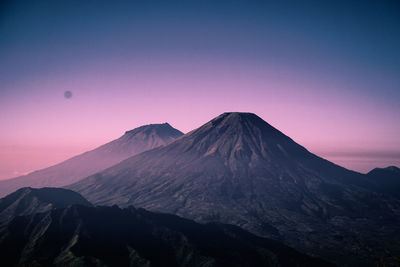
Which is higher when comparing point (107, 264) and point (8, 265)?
point (107, 264)

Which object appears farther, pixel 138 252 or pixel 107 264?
pixel 138 252

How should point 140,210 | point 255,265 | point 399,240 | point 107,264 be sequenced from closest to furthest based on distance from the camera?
1. point 107,264
2. point 255,265
3. point 140,210
4. point 399,240

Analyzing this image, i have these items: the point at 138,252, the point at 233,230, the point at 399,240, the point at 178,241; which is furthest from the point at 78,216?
the point at 399,240

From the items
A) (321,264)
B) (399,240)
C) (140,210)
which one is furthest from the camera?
(399,240)

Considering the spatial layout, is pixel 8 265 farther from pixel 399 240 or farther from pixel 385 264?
pixel 399 240

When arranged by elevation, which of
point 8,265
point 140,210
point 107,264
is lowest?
point 8,265
